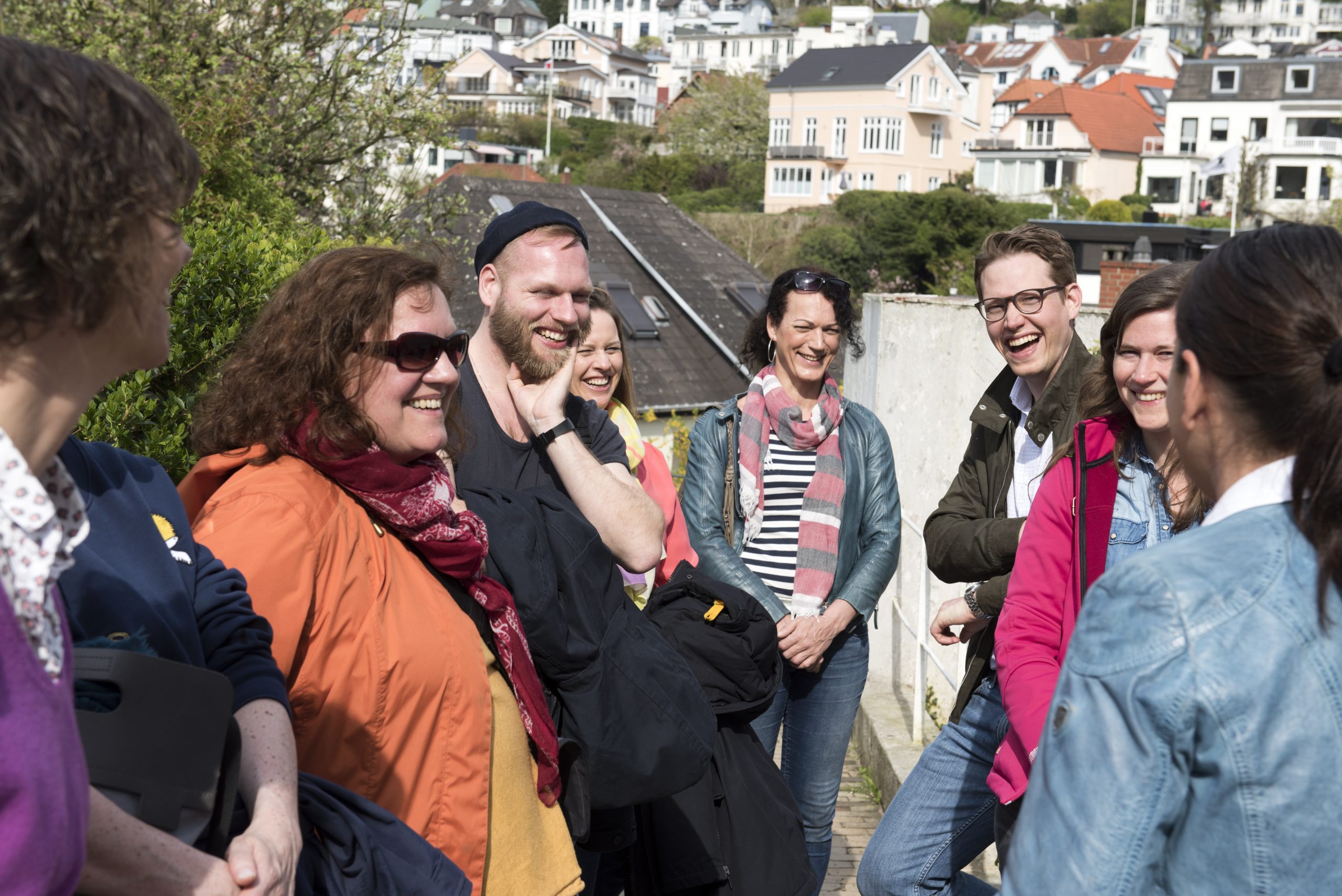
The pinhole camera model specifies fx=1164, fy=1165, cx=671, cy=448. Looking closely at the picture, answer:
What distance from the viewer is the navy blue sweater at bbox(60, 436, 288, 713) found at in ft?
5.64

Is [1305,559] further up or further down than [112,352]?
further down

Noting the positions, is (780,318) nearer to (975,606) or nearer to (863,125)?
(975,606)

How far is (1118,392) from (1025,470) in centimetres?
67

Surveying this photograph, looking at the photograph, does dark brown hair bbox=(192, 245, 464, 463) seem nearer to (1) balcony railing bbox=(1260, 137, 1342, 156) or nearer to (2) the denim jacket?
(2) the denim jacket

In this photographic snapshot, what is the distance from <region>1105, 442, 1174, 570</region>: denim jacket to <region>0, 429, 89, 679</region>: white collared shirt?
7.20 ft

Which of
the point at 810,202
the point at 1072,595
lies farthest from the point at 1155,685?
the point at 810,202

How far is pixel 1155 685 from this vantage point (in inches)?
57.3

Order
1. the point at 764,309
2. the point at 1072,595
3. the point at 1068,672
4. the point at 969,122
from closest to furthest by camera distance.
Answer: the point at 1068,672, the point at 1072,595, the point at 764,309, the point at 969,122

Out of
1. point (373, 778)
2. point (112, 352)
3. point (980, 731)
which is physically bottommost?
point (980, 731)

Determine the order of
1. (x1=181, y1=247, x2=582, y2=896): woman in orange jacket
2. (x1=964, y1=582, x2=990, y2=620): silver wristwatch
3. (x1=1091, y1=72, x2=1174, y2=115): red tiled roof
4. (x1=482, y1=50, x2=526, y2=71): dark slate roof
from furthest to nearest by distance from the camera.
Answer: (x1=482, y1=50, x2=526, y2=71): dark slate roof → (x1=1091, y1=72, x2=1174, y2=115): red tiled roof → (x1=964, y1=582, x2=990, y2=620): silver wristwatch → (x1=181, y1=247, x2=582, y2=896): woman in orange jacket

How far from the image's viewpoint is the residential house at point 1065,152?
69.9 m

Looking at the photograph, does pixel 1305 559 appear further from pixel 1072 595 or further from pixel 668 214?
pixel 668 214

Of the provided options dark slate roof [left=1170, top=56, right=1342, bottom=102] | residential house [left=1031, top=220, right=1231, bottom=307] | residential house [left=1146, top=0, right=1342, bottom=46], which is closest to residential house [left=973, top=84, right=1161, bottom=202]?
dark slate roof [left=1170, top=56, right=1342, bottom=102]

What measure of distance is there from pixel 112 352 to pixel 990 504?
9.10 ft
